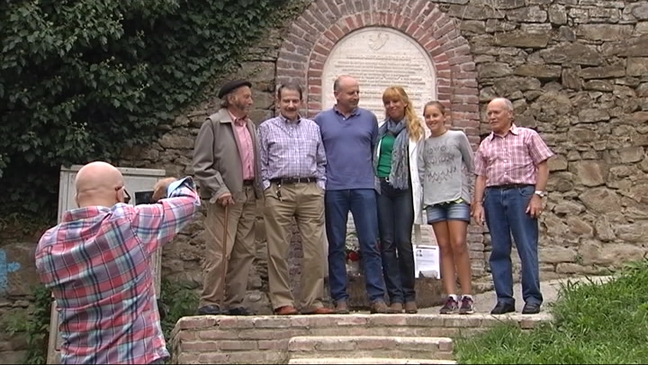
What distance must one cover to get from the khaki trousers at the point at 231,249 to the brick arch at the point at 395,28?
1871 mm

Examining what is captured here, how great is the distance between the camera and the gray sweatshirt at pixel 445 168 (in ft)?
19.0

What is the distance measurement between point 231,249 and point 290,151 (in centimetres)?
81

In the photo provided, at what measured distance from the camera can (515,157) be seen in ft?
18.7

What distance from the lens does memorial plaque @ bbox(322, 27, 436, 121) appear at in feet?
24.8

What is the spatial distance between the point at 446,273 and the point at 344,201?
2.93 ft

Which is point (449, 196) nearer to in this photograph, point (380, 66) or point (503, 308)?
point (503, 308)

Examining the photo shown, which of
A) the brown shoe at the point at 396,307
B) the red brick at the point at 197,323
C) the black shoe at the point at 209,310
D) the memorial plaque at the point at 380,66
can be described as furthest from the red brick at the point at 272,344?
the memorial plaque at the point at 380,66

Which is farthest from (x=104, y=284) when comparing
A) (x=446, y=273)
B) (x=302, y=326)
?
(x=446, y=273)

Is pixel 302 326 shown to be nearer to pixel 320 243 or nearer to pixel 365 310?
pixel 320 243

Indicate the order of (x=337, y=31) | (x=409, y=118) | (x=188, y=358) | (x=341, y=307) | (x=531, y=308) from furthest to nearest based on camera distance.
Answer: (x=337, y=31), (x=409, y=118), (x=341, y=307), (x=531, y=308), (x=188, y=358)

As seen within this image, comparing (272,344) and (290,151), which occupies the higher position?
(290,151)

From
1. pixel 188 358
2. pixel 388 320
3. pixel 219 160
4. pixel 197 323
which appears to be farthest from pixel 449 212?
pixel 188 358

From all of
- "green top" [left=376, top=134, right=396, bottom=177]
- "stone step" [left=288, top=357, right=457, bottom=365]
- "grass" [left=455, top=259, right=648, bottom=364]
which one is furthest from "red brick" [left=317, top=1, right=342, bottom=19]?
"stone step" [left=288, top=357, right=457, bottom=365]

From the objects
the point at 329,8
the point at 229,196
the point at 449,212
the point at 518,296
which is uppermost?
the point at 329,8
